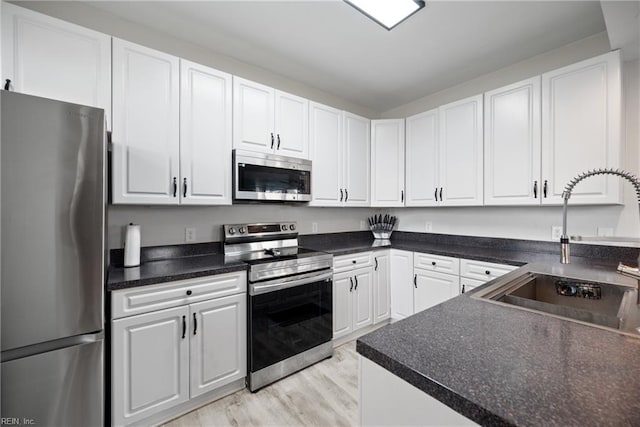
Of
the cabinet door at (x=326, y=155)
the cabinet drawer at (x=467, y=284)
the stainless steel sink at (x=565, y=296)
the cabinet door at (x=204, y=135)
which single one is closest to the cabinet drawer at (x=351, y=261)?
the cabinet door at (x=326, y=155)

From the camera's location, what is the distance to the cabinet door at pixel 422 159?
288 centimetres

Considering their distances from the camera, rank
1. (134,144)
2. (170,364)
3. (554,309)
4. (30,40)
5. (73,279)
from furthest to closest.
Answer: (134,144) → (170,364) → (30,40) → (73,279) → (554,309)

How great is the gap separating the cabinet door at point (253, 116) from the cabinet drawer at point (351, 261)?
119 cm

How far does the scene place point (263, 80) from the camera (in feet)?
8.85

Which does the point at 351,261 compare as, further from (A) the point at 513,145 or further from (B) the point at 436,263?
(A) the point at 513,145

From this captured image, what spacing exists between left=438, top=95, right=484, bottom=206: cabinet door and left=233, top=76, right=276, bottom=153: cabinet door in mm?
1762

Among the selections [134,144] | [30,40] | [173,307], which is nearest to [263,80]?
[134,144]

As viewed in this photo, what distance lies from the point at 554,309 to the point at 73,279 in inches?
83.4

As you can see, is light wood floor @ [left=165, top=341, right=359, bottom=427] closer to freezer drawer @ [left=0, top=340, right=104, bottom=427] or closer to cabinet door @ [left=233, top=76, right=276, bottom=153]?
freezer drawer @ [left=0, top=340, right=104, bottom=427]

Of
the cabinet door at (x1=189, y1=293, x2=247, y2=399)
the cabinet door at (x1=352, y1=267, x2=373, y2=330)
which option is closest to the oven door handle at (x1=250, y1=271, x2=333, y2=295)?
the cabinet door at (x1=189, y1=293, x2=247, y2=399)

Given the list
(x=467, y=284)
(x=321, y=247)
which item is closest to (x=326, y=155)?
(x=321, y=247)

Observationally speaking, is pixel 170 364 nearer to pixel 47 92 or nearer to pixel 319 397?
pixel 319 397

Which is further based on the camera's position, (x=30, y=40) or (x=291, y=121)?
(x=291, y=121)

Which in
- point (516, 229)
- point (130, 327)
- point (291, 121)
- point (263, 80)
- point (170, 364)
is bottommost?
point (170, 364)
